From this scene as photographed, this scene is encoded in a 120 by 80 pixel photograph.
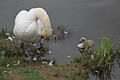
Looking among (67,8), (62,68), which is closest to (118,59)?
(62,68)

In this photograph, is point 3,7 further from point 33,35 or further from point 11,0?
point 33,35

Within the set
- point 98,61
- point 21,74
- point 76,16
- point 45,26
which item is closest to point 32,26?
point 45,26

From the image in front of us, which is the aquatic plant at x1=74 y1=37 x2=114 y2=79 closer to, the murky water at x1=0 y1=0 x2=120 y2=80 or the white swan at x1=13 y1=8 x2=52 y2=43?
the murky water at x1=0 y1=0 x2=120 y2=80

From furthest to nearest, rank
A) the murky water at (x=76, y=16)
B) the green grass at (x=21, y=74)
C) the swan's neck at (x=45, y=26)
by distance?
the murky water at (x=76, y=16)
the swan's neck at (x=45, y=26)
the green grass at (x=21, y=74)

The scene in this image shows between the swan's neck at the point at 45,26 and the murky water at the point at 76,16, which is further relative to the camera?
the murky water at the point at 76,16

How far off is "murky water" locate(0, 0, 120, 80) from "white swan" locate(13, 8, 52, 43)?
0.94 metres

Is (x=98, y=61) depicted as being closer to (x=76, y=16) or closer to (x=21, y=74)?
(x=21, y=74)


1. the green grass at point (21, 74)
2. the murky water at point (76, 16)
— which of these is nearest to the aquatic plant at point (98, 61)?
the murky water at point (76, 16)

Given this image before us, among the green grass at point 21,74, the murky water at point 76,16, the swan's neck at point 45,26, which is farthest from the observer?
the murky water at point 76,16

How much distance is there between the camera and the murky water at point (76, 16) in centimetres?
820

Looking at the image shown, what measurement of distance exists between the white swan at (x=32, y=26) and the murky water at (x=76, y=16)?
94 centimetres

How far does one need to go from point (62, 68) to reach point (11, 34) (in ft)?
7.72

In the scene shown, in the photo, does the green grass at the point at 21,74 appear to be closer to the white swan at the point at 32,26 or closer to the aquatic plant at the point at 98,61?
the white swan at the point at 32,26

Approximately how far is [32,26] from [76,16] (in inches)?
112
